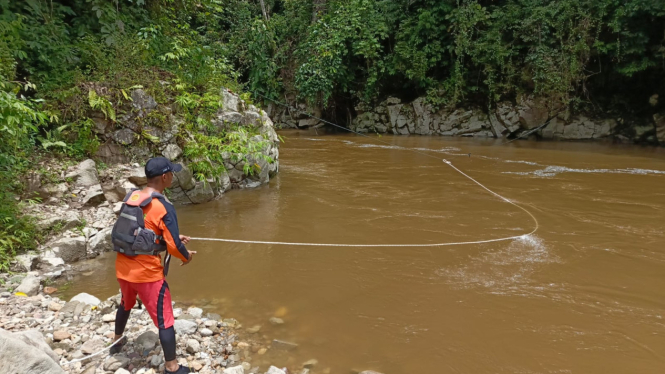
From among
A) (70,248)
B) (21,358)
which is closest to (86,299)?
(70,248)

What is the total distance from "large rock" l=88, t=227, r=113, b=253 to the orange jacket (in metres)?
2.58

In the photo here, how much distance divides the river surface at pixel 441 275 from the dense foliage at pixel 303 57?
1931 mm

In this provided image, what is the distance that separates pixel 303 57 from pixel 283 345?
18284mm

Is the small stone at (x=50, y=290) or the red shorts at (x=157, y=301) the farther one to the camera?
the small stone at (x=50, y=290)

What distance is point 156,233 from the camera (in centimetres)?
269

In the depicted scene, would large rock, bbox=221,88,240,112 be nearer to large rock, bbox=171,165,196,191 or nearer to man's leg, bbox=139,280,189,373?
large rock, bbox=171,165,196,191

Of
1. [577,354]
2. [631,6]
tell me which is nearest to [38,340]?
[577,354]

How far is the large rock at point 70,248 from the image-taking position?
14.8 ft

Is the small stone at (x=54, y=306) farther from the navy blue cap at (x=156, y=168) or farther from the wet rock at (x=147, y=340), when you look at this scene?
the navy blue cap at (x=156, y=168)

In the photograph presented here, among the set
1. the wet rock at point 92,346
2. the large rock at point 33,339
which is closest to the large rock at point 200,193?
the wet rock at point 92,346

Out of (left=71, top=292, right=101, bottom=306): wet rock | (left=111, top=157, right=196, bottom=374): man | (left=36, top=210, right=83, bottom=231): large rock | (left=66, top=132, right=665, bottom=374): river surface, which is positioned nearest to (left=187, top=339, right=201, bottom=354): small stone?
(left=111, top=157, right=196, bottom=374): man

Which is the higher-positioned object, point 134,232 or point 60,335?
point 134,232

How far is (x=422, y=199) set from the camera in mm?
7379

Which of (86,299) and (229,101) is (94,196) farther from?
(229,101)
